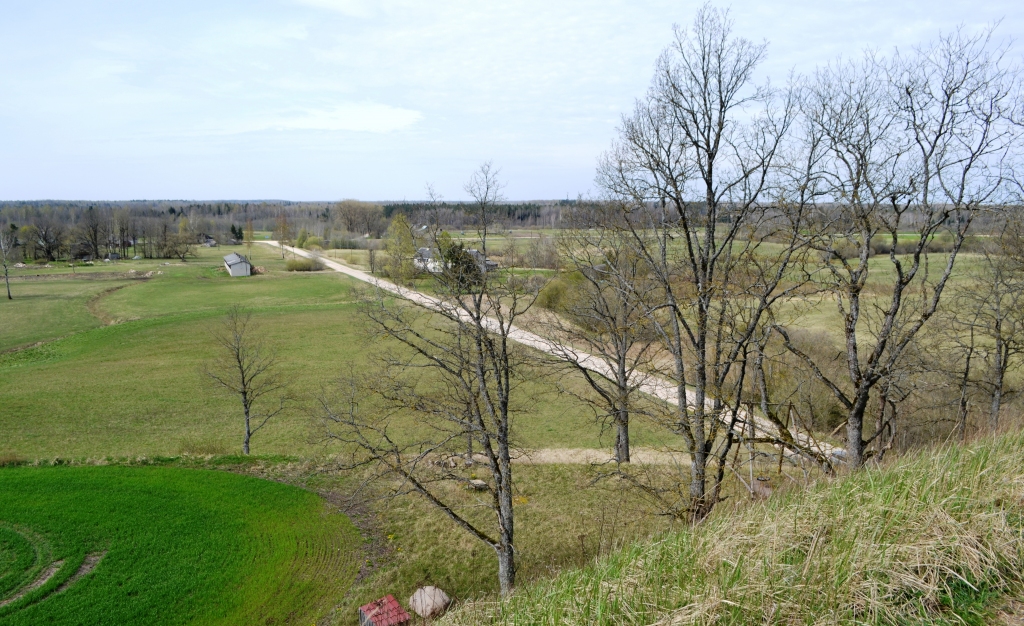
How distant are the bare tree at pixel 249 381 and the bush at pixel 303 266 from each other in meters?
38.6

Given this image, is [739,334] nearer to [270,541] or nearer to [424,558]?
[424,558]

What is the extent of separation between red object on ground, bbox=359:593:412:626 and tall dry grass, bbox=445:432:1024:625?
21.7 feet

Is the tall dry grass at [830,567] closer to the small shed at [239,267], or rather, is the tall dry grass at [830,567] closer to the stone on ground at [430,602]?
the stone on ground at [430,602]

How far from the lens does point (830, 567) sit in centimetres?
353

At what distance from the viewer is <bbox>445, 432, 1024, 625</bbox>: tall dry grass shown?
129 inches

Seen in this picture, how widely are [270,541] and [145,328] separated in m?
31.8

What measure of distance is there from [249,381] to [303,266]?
176 ft

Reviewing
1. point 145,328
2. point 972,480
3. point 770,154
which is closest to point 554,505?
point 770,154

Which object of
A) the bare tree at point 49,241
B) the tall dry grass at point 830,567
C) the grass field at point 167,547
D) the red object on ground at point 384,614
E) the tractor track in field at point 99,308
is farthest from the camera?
the bare tree at point 49,241

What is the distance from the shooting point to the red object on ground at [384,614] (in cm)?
988

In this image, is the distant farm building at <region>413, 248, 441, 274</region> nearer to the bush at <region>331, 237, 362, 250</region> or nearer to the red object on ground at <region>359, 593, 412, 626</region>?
the red object on ground at <region>359, 593, 412, 626</region>

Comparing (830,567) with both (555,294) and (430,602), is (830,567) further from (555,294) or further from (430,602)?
(555,294)

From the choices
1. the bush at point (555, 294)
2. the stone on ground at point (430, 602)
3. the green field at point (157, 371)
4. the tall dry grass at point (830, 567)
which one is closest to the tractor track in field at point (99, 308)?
the green field at point (157, 371)

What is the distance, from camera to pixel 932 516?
12.7 feet
